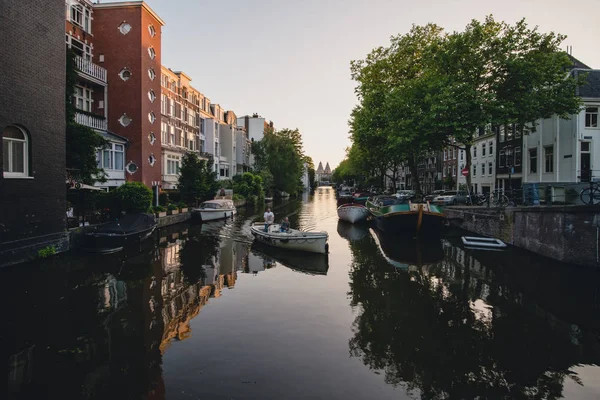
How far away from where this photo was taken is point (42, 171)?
17.0 m

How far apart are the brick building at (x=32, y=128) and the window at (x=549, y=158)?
34.0m

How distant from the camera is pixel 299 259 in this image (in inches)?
735

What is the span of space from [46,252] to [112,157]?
1405cm

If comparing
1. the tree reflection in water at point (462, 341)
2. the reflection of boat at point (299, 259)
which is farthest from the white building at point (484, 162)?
the tree reflection in water at point (462, 341)

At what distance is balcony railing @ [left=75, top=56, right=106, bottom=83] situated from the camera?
1051 inches

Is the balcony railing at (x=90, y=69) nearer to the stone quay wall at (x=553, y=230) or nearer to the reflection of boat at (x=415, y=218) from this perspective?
the reflection of boat at (x=415, y=218)

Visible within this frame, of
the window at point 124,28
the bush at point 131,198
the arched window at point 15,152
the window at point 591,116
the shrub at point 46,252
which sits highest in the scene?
the window at point 124,28

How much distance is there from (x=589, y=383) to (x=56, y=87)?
2179 centimetres

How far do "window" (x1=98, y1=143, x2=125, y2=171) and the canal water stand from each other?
12.9 meters

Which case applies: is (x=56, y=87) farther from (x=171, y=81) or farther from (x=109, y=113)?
(x=171, y=81)

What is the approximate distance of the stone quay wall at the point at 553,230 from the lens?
16312 millimetres

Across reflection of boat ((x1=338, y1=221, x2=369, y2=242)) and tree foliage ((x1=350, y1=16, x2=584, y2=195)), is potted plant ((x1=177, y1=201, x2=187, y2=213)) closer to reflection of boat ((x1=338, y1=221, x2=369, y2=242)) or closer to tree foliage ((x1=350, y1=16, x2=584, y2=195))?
reflection of boat ((x1=338, y1=221, x2=369, y2=242))

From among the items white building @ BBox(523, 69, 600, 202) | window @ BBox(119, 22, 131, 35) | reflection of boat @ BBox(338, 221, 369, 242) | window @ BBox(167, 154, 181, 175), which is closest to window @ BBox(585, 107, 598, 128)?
white building @ BBox(523, 69, 600, 202)

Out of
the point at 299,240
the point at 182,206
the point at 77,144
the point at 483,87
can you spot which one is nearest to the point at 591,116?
the point at 483,87
